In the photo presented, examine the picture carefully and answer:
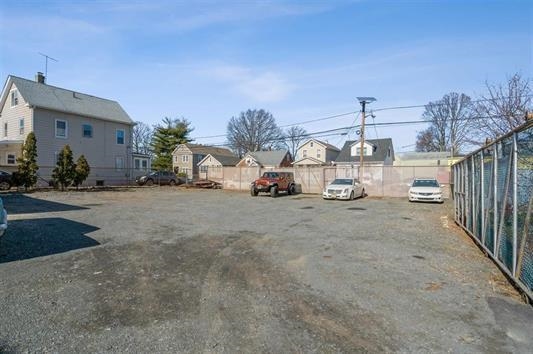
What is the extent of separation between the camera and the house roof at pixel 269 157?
5500 centimetres

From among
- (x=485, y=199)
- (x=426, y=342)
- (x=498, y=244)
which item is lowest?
(x=426, y=342)

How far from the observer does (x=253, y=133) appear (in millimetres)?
70500

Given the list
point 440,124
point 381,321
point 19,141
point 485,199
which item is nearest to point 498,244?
point 485,199

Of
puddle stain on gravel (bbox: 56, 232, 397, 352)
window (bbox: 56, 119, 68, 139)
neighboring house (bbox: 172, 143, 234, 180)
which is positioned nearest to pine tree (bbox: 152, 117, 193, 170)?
neighboring house (bbox: 172, 143, 234, 180)

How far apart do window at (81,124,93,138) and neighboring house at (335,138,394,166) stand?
29741 millimetres

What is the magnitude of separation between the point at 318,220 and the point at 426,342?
27.5 ft

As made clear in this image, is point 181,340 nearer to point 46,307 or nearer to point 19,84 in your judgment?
point 46,307

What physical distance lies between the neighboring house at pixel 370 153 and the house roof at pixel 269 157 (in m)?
11.7

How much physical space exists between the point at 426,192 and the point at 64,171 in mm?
22844

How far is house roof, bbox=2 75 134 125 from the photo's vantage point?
Answer: 25.1 meters

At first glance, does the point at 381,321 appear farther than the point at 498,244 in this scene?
No

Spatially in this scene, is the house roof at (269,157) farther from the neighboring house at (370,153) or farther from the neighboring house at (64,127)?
the neighboring house at (64,127)

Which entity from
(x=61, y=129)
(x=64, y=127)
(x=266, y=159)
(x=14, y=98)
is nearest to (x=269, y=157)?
(x=266, y=159)

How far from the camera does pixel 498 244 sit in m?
5.93
